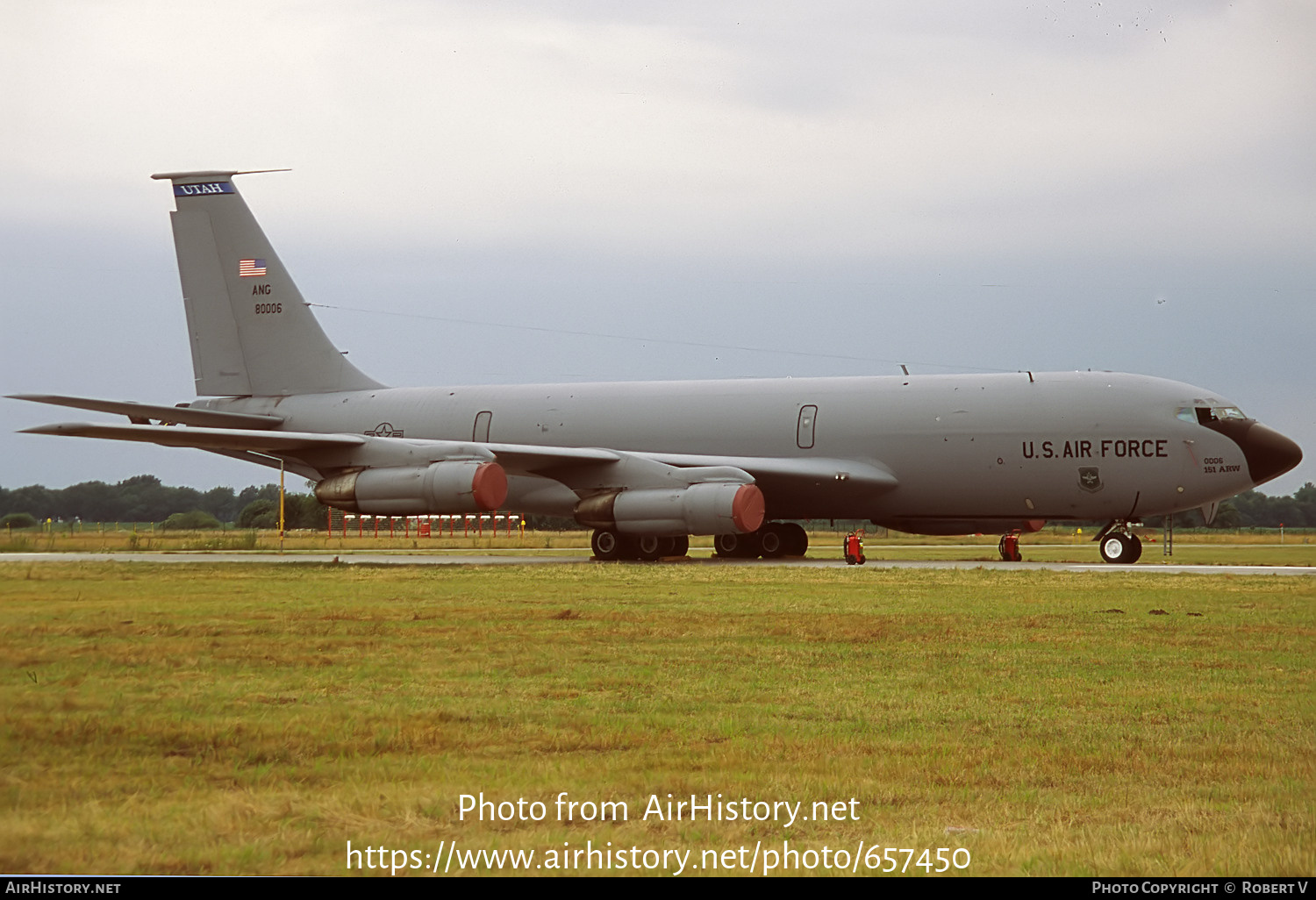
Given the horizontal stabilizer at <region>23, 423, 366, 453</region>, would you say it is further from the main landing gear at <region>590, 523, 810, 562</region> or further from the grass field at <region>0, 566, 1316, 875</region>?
the grass field at <region>0, 566, 1316, 875</region>

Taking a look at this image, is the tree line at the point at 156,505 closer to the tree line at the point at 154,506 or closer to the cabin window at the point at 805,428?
the tree line at the point at 154,506

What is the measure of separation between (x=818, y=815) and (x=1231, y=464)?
→ 2413cm

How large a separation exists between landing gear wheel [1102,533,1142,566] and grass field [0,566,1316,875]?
15.7m

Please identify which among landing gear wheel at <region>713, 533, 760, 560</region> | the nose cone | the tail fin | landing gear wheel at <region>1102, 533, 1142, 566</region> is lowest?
landing gear wheel at <region>713, 533, 760, 560</region>

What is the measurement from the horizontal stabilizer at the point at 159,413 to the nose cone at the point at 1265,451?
2188 cm

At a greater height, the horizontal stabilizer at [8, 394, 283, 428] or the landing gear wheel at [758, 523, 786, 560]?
the horizontal stabilizer at [8, 394, 283, 428]

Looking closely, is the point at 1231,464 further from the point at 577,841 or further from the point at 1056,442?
the point at 577,841

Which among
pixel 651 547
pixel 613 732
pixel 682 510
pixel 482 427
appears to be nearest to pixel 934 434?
pixel 682 510

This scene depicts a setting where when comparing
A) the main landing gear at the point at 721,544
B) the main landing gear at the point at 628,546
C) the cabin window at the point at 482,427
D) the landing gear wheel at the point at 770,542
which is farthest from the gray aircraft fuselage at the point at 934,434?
the main landing gear at the point at 628,546

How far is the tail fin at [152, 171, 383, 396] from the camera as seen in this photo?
35.6 metres

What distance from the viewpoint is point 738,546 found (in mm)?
31547

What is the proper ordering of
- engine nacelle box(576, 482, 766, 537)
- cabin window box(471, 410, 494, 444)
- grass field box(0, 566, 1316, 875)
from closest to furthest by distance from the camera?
grass field box(0, 566, 1316, 875)
engine nacelle box(576, 482, 766, 537)
cabin window box(471, 410, 494, 444)

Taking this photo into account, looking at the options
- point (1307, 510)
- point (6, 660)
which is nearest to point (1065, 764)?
point (6, 660)

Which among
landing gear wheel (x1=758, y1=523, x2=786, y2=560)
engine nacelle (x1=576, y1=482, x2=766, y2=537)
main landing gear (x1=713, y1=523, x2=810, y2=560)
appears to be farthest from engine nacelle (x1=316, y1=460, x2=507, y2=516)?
landing gear wheel (x1=758, y1=523, x2=786, y2=560)
